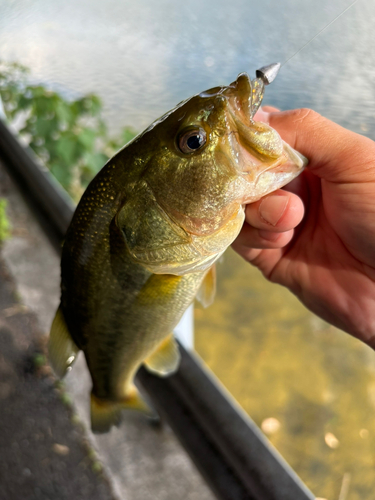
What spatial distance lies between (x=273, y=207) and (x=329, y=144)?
0.55ft

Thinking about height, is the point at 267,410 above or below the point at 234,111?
below

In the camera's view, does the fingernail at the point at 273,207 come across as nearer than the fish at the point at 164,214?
No

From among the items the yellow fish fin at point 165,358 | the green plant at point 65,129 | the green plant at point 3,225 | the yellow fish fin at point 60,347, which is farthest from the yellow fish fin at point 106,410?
the green plant at point 3,225

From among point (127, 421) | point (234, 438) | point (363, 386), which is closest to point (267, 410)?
point (234, 438)

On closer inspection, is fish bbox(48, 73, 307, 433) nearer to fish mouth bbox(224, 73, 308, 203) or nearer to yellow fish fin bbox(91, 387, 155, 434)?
fish mouth bbox(224, 73, 308, 203)

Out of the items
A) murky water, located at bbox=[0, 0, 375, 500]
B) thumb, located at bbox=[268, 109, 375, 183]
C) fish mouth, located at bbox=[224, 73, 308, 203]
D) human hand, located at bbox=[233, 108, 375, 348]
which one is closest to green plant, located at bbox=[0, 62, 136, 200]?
murky water, located at bbox=[0, 0, 375, 500]

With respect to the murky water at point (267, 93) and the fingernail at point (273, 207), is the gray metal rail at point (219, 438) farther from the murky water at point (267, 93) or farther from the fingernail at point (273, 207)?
the fingernail at point (273, 207)

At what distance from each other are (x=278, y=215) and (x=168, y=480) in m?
1.38

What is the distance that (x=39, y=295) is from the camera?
2.27 m

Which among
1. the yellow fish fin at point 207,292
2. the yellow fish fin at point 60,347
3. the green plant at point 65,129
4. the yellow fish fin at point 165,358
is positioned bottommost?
the yellow fish fin at point 165,358

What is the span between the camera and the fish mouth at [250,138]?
585 millimetres

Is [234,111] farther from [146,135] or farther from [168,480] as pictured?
[168,480]

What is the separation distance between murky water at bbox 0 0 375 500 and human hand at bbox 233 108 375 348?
0.31 ft

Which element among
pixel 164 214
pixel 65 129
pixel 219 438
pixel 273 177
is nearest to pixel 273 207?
pixel 273 177
